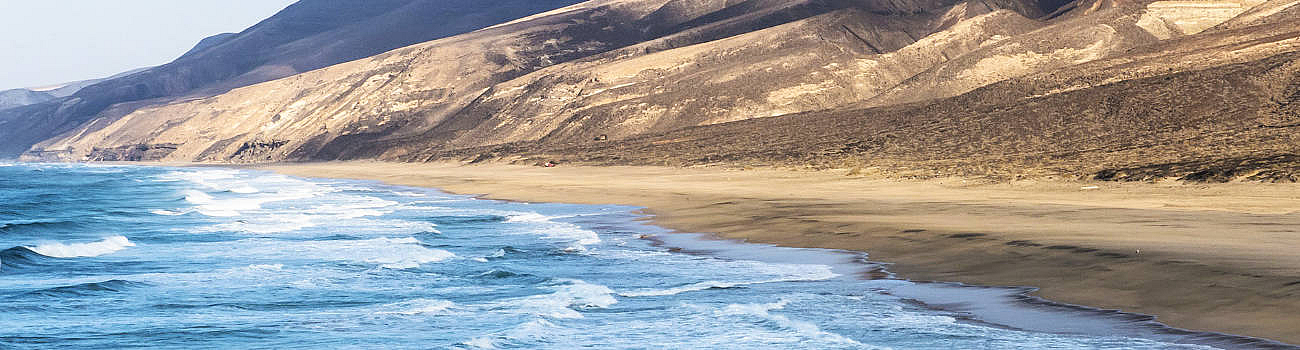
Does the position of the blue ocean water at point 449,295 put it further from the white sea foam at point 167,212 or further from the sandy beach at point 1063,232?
the white sea foam at point 167,212

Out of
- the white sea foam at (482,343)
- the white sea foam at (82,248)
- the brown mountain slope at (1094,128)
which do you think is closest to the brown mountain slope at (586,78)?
the brown mountain slope at (1094,128)

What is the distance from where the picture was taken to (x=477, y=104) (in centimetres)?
14400

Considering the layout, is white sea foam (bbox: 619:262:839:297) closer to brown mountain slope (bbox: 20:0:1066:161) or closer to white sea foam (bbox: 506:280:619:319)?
white sea foam (bbox: 506:280:619:319)

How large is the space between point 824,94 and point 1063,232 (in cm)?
8415

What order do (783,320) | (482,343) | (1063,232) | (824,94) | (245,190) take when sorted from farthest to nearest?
(824,94) → (245,190) → (1063,232) → (783,320) → (482,343)

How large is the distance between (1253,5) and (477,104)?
8497 cm

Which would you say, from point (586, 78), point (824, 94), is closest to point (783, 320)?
point (824, 94)

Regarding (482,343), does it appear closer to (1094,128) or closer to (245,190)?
(1094,128)

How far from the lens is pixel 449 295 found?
19.3 meters

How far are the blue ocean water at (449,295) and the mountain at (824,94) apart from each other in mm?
21010

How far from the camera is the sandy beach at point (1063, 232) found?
1441cm

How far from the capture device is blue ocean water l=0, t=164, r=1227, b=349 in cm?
1449

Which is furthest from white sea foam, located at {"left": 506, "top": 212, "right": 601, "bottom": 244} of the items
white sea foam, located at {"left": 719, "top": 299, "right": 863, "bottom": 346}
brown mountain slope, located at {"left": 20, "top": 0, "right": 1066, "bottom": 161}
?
brown mountain slope, located at {"left": 20, "top": 0, "right": 1066, "bottom": 161}

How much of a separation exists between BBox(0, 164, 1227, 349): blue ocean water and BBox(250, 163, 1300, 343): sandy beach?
162cm
